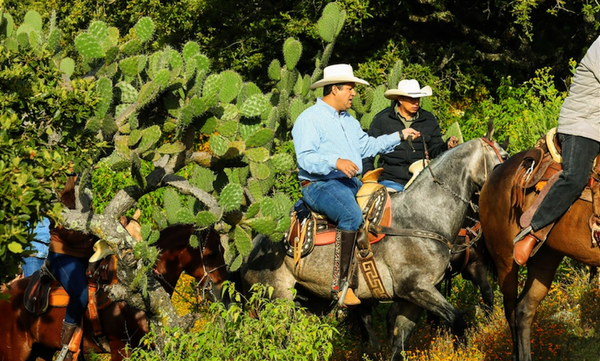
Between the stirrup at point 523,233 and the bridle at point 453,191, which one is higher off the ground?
the bridle at point 453,191

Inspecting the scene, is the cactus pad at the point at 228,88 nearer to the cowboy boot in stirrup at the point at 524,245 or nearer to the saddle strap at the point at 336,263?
the saddle strap at the point at 336,263

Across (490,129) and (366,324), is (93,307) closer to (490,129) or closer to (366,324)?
(366,324)

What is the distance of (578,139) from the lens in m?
7.18

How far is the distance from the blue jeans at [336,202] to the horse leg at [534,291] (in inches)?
74.3

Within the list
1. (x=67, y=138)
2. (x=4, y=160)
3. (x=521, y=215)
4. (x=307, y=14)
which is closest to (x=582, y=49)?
(x=307, y=14)

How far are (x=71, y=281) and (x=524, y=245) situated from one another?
14.4ft

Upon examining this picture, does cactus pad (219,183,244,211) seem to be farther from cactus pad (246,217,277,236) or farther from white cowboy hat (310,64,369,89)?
white cowboy hat (310,64,369,89)

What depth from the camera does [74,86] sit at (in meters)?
5.98

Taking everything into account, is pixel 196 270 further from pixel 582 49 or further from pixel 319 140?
pixel 582 49

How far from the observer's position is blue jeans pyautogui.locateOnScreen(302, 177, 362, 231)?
760 cm

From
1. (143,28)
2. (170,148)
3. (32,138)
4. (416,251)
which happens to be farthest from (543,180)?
(32,138)

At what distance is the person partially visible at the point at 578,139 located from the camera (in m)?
7.12

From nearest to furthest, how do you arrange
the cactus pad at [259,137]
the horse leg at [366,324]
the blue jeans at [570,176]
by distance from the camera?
the blue jeans at [570,176], the cactus pad at [259,137], the horse leg at [366,324]

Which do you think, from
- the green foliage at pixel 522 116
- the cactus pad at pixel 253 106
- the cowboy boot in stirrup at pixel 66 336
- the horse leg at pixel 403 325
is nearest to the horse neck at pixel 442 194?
the horse leg at pixel 403 325
